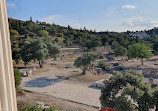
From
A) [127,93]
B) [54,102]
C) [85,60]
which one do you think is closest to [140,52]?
[85,60]

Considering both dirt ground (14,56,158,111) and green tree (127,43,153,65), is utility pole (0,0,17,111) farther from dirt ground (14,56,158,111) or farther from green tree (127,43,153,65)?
green tree (127,43,153,65)

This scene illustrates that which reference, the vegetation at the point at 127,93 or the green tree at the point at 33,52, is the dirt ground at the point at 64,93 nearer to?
the vegetation at the point at 127,93

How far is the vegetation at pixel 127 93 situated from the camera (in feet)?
23.7

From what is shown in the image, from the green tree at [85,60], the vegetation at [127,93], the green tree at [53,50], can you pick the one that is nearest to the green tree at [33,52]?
the green tree at [53,50]

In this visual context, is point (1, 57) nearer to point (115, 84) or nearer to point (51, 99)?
point (115, 84)

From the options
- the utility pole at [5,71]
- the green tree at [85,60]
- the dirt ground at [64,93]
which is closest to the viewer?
the utility pole at [5,71]

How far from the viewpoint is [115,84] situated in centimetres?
855

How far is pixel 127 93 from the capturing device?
734 centimetres

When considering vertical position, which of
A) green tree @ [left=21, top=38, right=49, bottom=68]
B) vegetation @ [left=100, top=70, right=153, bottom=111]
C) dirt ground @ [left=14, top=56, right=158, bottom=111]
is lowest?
dirt ground @ [left=14, top=56, right=158, bottom=111]

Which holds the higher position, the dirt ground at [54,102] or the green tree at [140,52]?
the green tree at [140,52]

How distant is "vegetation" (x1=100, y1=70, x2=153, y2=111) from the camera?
23.7 ft

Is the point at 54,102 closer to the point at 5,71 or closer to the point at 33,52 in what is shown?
the point at 5,71

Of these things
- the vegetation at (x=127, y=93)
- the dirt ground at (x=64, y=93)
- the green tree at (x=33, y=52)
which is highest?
the green tree at (x=33, y=52)

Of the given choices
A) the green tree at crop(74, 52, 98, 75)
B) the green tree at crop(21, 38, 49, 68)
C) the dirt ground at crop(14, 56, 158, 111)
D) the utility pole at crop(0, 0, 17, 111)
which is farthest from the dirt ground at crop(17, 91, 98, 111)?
the green tree at crop(21, 38, 49, 68)
